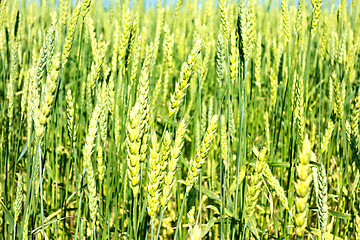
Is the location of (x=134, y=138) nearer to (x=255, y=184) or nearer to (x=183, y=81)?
(x=183, y=81)

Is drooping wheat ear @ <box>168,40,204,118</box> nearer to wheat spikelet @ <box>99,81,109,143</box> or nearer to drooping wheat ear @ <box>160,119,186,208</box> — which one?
drooping wheat ear @ <box>160,119,186,208</box>

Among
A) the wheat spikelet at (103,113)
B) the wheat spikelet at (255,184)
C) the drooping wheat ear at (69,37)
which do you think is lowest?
the wheat spikelet at (255,184)

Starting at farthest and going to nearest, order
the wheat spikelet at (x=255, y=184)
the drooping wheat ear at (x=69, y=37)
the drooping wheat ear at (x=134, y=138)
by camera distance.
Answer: the drooping wheat ear at (x=69, y=37), the wheat spikelet at (x=255, y=184), the drooping wheat ear at (x=134, y=138)

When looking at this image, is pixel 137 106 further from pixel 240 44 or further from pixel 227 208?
pixel 227 208

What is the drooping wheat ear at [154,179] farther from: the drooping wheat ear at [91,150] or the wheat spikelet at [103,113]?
the wheat spikelet at [103,113]

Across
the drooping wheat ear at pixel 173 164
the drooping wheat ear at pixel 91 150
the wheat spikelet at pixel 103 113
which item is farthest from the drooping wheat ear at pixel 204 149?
the wheat spikelet at pixel 103 113

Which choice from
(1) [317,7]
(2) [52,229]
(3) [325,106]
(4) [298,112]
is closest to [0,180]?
(2) [52,229]

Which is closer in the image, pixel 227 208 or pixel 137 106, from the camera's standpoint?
pixel 137 106

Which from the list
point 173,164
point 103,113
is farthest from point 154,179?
point 103,113

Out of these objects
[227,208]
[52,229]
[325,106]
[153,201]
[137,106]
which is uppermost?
[325,106]

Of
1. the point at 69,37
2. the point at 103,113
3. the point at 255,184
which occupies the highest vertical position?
the point at 69,37

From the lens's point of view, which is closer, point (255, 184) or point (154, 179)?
point (154, 179)

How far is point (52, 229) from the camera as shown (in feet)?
3.87

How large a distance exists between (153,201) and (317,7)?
0.79m
